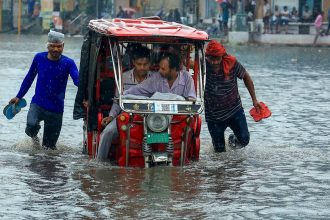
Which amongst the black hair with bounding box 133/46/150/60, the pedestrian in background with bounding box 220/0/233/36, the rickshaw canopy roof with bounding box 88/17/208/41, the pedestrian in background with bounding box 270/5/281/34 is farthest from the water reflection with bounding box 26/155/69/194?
the pedestrian in background with bounding box 220/0/233/36

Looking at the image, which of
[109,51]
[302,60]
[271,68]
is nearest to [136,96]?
[109,51]

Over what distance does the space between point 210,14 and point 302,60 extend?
73.2ft

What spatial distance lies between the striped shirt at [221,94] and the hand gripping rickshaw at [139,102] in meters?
0.26

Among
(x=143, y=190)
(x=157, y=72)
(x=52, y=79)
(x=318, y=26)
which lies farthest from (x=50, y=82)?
(x=318, y=26)

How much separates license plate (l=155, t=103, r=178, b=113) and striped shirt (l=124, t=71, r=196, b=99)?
35 cm

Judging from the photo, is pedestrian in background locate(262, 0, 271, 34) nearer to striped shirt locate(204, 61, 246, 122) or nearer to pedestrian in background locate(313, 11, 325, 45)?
pedestrian in background locate(313, 11, 325, 45)

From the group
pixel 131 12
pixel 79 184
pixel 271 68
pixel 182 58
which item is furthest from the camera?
pixel 131 12

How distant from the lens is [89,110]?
1240cm

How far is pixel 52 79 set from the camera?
1266cm

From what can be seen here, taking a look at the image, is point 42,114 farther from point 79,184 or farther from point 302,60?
point 302,60

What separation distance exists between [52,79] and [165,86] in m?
1.49

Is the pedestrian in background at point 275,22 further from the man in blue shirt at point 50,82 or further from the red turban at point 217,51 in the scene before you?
the man in blue shirt at point 50,82

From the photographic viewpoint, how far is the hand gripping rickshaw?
37.4 ft

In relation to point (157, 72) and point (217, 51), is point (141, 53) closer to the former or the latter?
point (157, 72)
